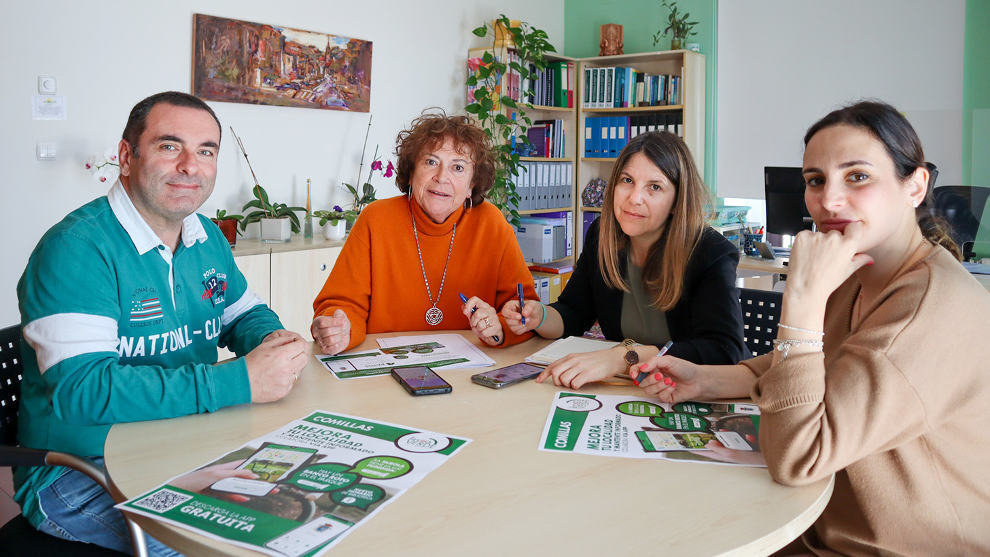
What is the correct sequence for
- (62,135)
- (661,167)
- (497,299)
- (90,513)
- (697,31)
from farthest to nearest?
(697,31) < (62,135) < (497,299) < (661,167) < (90,513)

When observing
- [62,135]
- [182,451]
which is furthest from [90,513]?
[62,135]

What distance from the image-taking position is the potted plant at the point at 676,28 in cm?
557

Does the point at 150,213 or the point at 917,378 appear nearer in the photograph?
the point at 917,378

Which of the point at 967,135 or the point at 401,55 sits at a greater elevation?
the point at 401,55

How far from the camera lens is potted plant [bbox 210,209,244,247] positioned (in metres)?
3.55

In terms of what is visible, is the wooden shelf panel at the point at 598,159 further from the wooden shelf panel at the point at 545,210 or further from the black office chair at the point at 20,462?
the black office chair at the point at 20,462

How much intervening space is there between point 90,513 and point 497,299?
4.06 feet

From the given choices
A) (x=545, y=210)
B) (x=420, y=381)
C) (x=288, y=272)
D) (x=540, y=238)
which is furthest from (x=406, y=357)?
(x=545, y=210)

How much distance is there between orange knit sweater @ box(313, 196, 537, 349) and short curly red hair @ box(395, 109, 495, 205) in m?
0.10

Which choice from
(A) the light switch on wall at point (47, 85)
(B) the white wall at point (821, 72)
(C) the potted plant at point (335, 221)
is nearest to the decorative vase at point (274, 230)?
(C) the potted plant at point (335, 221)

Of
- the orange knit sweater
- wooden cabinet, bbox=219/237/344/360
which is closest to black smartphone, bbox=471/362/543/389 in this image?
the orange knit sweater

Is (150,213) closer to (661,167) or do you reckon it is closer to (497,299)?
(497,299)

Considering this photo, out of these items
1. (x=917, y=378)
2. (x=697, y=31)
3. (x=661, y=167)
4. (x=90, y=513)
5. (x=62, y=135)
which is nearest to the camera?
(x=917, y=378)

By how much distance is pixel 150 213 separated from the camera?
159cm
